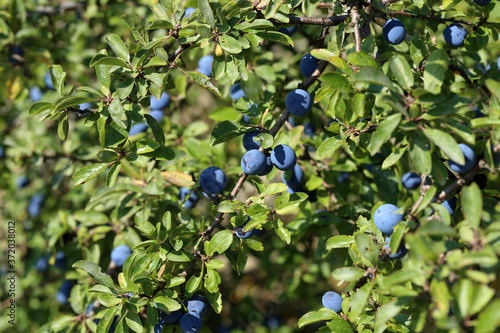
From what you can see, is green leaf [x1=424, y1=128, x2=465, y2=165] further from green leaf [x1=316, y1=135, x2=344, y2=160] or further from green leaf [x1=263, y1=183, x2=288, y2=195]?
green leaf [x1=263, y1=183, x2=288, y2=195]

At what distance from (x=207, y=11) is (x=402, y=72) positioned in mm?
566

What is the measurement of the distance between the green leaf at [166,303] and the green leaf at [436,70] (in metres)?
0.88

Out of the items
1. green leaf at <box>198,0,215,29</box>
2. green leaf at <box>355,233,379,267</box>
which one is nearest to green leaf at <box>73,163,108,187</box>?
green leaf at <box>198,0,215,29</box>

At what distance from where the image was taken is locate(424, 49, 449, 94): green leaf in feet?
3.38

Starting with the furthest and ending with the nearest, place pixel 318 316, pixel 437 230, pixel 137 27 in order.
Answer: pixel 137 27
pixel 318 316
pixel 437 230

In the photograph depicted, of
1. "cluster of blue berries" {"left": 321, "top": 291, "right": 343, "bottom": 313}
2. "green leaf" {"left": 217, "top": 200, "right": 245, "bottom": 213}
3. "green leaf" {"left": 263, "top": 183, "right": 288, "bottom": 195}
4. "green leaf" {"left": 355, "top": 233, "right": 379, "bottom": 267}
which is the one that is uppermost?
"green leaf" {"left": 355, "top": 233, "right": 379, "bottom": 267}

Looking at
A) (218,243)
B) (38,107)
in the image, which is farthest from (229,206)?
(38,107)

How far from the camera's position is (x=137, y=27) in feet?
4.19

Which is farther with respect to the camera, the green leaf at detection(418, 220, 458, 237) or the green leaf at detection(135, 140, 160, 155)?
the green leaf at detection(135, 140, 160, 155)

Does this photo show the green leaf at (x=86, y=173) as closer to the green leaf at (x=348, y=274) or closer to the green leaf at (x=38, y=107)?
the green leaf at (x=38, y=107)

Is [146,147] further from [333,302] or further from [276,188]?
[333,302]

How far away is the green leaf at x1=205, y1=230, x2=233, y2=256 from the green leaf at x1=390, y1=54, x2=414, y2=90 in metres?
0.65

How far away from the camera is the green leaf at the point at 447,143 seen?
Result: 36.9 inches

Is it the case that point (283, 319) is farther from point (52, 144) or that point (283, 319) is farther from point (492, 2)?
point (492, 2)
